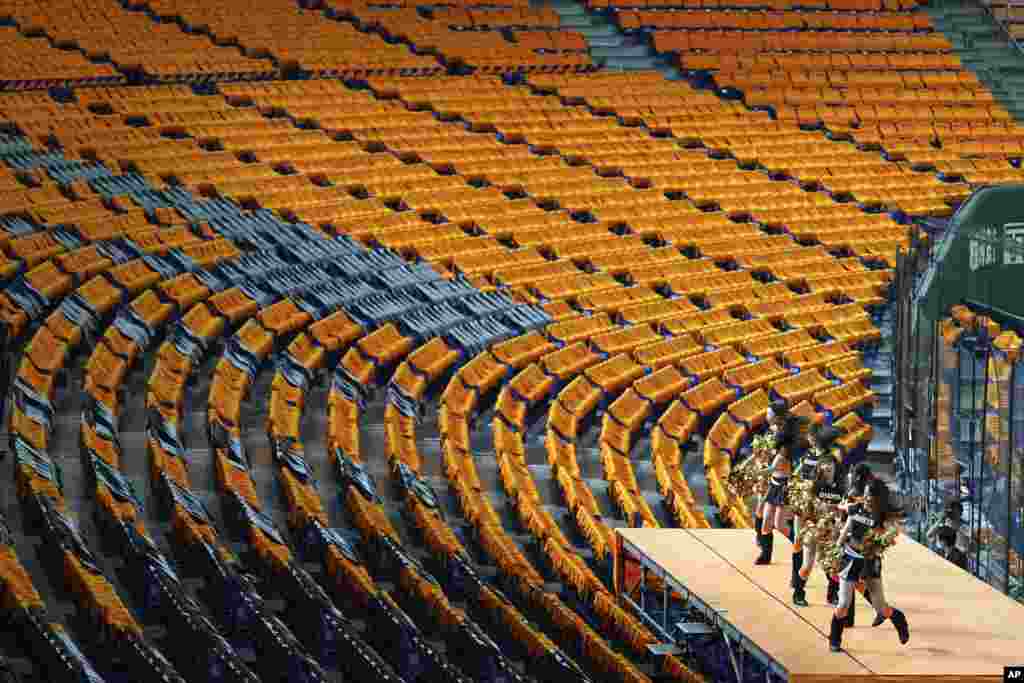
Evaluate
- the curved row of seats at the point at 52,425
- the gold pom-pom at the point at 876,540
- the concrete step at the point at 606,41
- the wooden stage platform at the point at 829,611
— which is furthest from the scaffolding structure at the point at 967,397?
the concrete step at the point at 606,41

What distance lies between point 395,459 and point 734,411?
3.86 metres

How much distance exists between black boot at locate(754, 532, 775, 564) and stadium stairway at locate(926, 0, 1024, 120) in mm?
15811

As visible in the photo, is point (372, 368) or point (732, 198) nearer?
point (372, 368)

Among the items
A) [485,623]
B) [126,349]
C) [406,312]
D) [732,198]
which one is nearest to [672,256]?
[732,198]

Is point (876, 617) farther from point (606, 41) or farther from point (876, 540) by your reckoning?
point (606, 41)

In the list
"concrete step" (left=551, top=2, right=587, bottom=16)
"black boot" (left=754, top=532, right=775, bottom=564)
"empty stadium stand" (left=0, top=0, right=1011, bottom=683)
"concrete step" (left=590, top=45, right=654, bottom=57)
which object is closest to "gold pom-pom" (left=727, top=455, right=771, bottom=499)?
"black boot" (left=754, top=532, right=775, bottom=564)

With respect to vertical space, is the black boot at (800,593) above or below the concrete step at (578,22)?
below

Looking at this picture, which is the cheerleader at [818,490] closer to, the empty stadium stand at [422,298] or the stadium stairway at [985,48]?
the empty stadium stand at [422,298]

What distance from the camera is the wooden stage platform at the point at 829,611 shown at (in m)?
9.58

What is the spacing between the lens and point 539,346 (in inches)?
671

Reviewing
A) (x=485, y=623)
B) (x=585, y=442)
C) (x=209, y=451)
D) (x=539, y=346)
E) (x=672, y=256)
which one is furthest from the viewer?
(x=672, y=256)

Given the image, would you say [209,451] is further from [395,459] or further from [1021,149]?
[1021,149]

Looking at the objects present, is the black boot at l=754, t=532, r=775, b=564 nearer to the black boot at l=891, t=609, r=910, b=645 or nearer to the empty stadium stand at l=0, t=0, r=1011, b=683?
the empty stadium stand at l=0, t=0, r=1011, b=683

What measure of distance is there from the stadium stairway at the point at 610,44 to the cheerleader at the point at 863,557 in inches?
644
